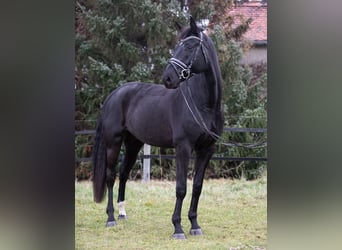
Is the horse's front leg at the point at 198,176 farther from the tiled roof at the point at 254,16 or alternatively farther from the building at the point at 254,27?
the tiled roof at the point at 254,16

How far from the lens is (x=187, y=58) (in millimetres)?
3807

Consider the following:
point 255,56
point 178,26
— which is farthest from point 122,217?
point 255,56

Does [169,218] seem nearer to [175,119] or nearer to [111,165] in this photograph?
[111,165]

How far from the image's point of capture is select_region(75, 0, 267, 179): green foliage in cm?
420

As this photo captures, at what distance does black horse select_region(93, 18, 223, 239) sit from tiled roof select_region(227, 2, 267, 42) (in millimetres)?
704

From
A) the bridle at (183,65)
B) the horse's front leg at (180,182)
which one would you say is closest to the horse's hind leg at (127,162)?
the horse's front leg at (180,182)

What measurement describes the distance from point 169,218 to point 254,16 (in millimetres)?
2003

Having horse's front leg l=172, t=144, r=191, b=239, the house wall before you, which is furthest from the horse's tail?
the house wall

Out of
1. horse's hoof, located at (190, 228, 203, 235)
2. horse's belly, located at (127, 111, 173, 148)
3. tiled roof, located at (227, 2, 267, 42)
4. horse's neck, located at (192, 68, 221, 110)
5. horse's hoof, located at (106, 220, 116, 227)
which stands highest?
tiled roof, located at (227, 2, 267, 42)

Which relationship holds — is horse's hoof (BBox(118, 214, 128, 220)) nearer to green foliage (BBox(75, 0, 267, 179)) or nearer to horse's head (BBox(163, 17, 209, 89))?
green foliage (BBox(75, 0, 267, 179))

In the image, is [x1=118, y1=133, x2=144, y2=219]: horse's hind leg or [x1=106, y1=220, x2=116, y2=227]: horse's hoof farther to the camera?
[x1=118, y1=133, x2=144, y2=219]: horse's hind leg

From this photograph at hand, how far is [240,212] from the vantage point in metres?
3.96

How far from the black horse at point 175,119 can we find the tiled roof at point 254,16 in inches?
27.7
